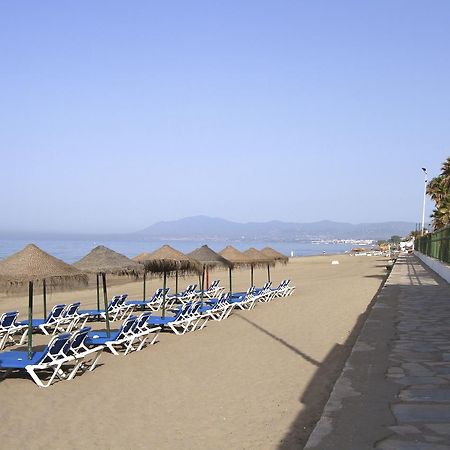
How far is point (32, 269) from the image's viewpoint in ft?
23.7

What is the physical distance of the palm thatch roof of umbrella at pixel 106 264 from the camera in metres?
9.37

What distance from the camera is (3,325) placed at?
10008mm

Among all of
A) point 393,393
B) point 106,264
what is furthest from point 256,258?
point 393,393

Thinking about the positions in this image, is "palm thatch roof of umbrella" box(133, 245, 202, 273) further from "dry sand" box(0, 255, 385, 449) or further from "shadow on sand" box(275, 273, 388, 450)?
"shadow on sand" box(275, 273, 388, 450)

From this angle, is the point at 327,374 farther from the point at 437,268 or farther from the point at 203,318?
the point at 437,268

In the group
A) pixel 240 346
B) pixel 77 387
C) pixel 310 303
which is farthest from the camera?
pixel 310 303

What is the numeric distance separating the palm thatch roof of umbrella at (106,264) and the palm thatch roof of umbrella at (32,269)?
1.47 m

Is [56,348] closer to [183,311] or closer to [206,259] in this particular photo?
[183,311]

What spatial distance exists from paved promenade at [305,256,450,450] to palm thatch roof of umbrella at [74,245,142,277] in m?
3.96

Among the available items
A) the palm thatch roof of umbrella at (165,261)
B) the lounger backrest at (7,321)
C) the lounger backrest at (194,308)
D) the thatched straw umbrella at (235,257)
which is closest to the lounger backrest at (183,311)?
the lounger backrest at (194,308)

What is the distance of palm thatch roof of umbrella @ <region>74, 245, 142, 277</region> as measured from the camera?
30.7 ft

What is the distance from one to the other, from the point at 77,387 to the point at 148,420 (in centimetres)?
165

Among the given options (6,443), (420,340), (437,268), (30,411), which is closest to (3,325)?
(30,411)

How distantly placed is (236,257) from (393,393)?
9.91 meters
